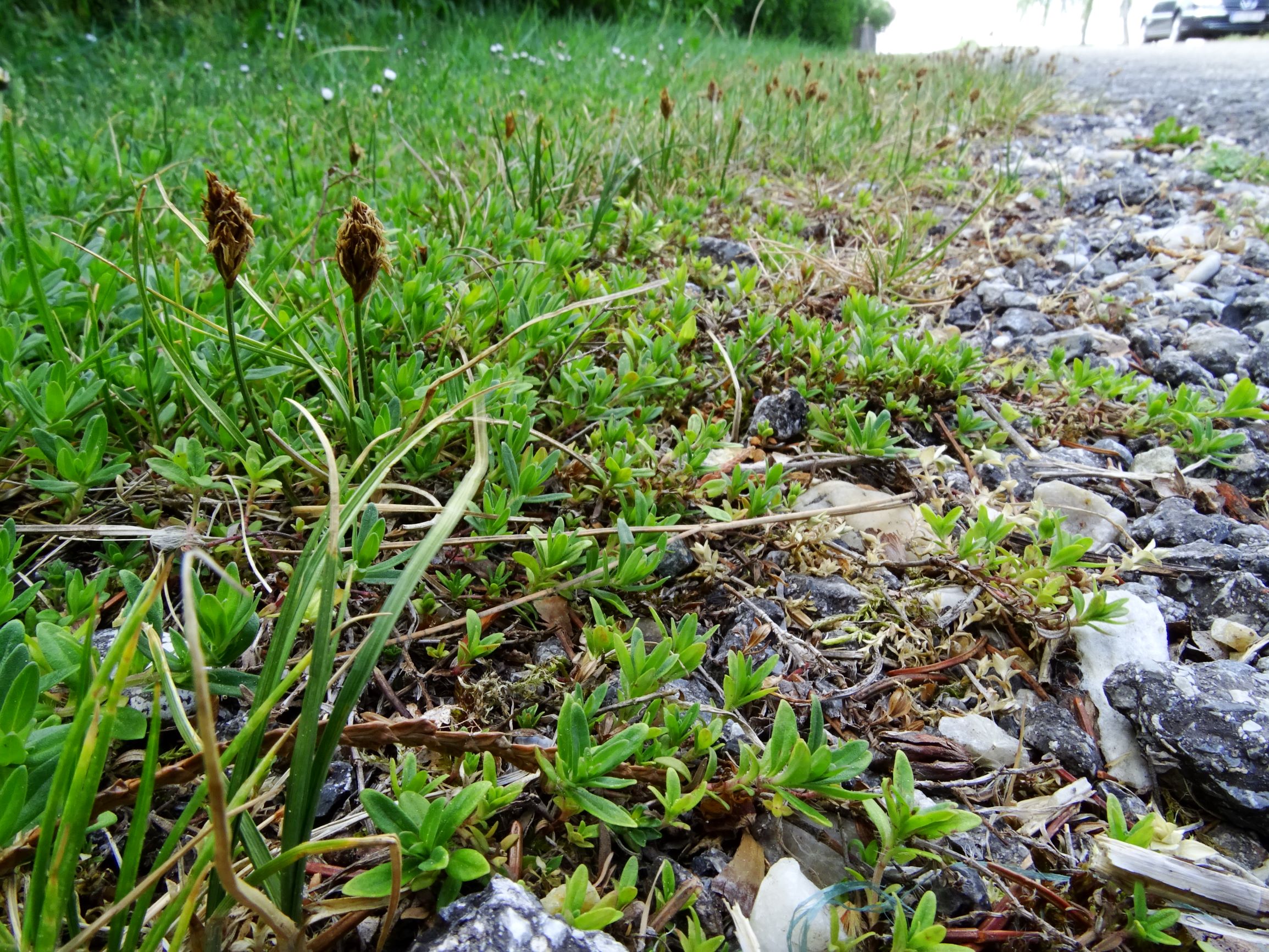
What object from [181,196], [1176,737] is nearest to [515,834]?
[1176,737]

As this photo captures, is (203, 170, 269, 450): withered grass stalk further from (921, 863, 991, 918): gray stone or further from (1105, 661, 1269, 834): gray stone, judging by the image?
(1105, 661, 1269, 834): gray stone

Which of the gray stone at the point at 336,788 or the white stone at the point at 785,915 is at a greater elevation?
the gray stone at the point at 336,788

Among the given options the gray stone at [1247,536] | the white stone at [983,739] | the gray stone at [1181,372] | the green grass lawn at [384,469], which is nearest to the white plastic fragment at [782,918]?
A: the green grass lawn at [384,469]

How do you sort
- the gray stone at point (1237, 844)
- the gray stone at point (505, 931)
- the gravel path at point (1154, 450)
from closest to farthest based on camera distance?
the gray stone at point (505, 931) < the gray stone at point (1237, 844) < the gravel path at point (1154, 450)

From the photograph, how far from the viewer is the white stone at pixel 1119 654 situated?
136 centimetres

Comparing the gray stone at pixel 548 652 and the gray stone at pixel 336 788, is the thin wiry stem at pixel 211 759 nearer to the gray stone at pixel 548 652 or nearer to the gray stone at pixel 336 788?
the gray stone at pixel 336 788

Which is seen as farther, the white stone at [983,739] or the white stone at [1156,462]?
the white stone at [1156,462]

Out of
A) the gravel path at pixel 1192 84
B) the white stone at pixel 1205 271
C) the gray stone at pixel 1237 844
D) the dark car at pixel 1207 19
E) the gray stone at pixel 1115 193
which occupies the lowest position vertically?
the gray stone at pixel 1237 844

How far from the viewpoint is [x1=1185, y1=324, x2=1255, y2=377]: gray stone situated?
2549 mm

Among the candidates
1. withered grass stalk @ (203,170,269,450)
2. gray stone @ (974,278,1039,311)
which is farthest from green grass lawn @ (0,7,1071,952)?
gray stone @ (974,278,1039,311)

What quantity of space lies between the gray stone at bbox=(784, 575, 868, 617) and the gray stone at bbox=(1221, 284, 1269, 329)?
7.75 feet

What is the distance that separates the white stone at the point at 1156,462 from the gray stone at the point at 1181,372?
544mm

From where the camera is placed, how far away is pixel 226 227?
1.25 m

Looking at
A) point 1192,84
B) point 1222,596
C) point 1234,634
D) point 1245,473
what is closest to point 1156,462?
point 1245,473
